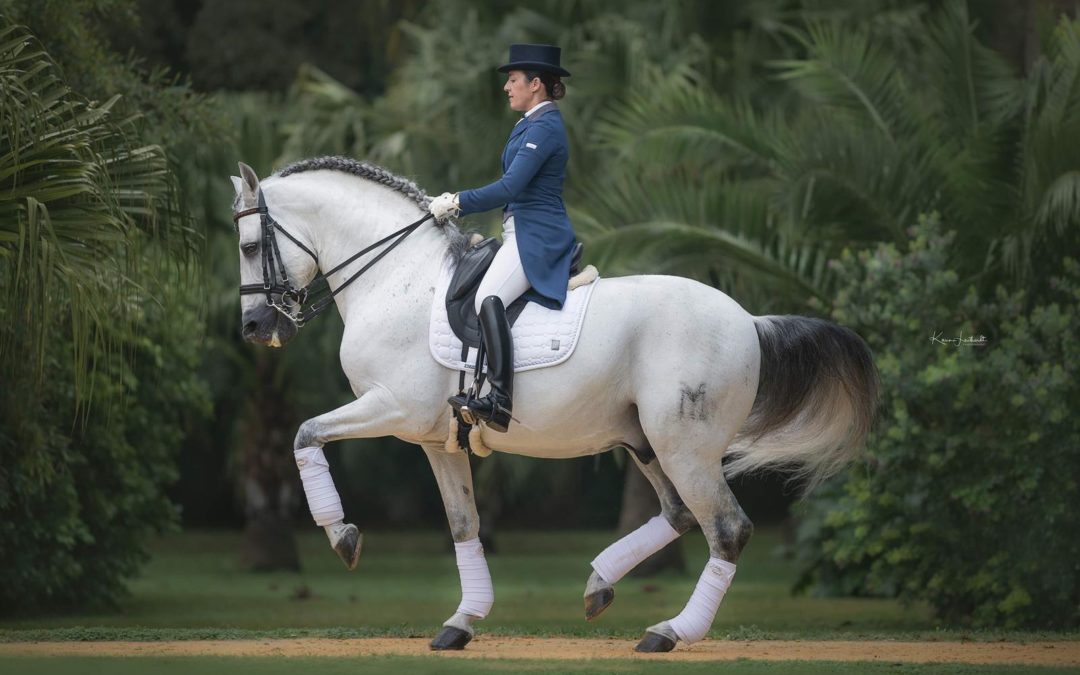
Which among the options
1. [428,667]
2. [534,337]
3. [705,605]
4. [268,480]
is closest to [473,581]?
[428,667]

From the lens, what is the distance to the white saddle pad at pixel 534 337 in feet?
24.4

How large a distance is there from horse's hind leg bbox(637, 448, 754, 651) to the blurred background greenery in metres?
1.11

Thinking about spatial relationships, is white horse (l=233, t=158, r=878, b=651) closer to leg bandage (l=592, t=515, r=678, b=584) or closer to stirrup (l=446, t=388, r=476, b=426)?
leg bandage (l=592, t=515, r=678, b=584)

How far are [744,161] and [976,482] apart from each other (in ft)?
12.4

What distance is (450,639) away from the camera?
7.72m

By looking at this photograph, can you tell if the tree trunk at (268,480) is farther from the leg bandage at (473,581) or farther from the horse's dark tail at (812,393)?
the horse's dark tail at (812,393)

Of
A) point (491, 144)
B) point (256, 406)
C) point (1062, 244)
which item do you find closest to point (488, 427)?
point (1062, 244)

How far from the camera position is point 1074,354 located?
34.0 feet

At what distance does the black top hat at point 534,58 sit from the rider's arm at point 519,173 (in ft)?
1.05

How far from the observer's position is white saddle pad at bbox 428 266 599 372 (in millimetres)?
7430

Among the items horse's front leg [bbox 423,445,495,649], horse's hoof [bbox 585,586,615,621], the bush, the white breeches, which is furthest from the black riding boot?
the bush

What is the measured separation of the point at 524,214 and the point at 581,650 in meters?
2.36

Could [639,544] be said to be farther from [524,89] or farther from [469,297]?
[524,89]

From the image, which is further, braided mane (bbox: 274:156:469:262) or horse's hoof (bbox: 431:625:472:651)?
braided mane (bbox: 274:156:469:262)
